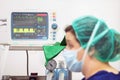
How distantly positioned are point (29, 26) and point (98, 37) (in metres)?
1.17

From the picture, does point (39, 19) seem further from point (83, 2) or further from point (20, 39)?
point (83, 2)

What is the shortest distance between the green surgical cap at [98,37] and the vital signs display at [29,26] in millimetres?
1048

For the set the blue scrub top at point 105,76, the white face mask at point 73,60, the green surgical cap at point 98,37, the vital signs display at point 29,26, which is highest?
the vital signs display at point 29,26

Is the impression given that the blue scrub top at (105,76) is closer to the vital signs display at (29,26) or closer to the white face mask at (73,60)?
the white face mask at (73,60)

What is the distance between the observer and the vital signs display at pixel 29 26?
2361 mm

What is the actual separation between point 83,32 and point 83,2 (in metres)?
1.10

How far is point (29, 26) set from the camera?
237 centimetres

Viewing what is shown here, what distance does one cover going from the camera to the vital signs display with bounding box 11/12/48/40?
2.36m

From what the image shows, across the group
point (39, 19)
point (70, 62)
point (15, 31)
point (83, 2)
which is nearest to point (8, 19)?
point (15, 31)

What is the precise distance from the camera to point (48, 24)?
236cm

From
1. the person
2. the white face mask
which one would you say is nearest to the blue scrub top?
the person

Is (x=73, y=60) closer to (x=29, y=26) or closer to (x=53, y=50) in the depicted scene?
(x=53, y=50)

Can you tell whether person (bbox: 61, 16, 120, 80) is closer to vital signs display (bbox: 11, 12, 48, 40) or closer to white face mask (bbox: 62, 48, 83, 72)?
white face mask (bbox: 62, 48, 83, 72)

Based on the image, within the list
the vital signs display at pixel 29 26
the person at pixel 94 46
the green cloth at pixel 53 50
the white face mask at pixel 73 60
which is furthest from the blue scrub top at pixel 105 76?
the vital signs display at pixel 29 26
